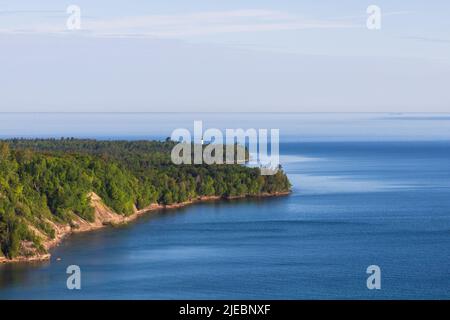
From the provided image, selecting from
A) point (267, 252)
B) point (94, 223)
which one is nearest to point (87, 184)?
point (94, 223)

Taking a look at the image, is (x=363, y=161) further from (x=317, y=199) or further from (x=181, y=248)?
(x=181, y=248)

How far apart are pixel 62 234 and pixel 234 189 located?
22.7m

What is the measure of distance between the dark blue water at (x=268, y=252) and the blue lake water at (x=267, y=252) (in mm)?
46

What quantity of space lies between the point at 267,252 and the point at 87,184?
14570mm

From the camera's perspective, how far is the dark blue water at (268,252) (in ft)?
114

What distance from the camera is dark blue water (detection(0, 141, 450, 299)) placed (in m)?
34.7

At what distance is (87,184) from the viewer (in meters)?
53.9

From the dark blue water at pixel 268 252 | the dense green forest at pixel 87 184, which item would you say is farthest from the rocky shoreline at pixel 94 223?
the dark blue water at pixel 268 252

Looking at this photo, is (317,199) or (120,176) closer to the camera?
(120,176)

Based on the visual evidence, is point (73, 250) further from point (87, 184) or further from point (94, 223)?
point (87, 184)
